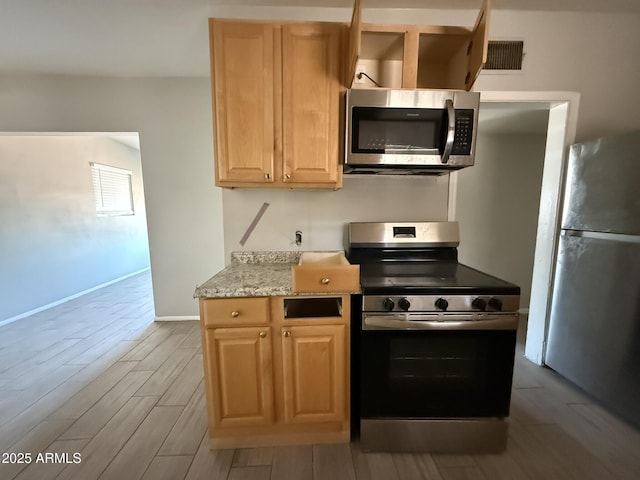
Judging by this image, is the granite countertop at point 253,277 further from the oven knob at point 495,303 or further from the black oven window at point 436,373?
the oven knob at point 495,303

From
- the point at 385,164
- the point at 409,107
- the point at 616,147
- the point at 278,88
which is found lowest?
the point at 385,164

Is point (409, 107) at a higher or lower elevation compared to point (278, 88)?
lower

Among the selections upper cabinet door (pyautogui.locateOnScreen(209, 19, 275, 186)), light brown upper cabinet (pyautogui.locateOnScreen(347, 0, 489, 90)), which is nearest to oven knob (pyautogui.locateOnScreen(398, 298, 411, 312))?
upper cabinet door (pyautogui.locateOnScreen(209, 19, 275, 186))

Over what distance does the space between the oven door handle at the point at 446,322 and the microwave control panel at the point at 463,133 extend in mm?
912

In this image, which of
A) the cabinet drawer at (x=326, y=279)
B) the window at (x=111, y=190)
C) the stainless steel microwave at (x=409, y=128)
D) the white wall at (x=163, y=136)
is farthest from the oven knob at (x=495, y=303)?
the window at (x=111, y=190)

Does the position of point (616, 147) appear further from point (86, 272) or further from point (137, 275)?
point (137, 275)

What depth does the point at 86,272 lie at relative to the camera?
4148 millimetres

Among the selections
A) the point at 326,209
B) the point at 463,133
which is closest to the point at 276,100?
the point at 326,209

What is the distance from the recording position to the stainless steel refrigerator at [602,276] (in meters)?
1.58

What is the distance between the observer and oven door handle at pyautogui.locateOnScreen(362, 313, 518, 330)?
130cm

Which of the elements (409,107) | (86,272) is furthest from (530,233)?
(86,272)

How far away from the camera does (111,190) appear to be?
474 centimetres

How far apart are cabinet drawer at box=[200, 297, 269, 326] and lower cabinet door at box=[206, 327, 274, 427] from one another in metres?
0.04

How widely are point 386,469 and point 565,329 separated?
5.56 ft
